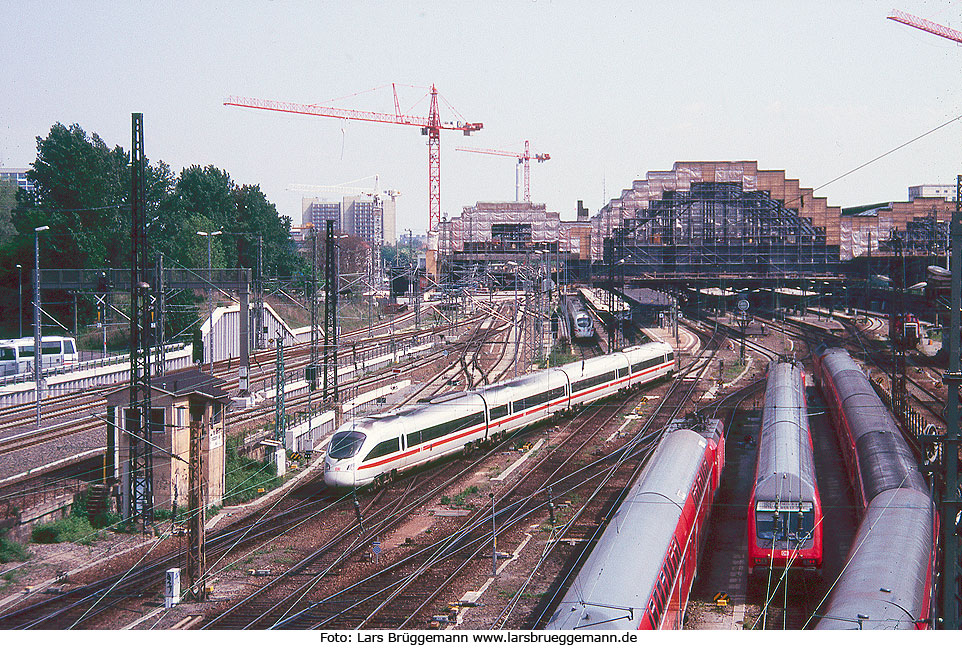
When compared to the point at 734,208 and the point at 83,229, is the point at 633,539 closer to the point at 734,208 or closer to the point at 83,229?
the point at 83,229

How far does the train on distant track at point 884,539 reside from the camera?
361 inches

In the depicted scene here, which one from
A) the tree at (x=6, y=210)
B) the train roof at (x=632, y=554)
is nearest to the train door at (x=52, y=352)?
the tree at (x=6, y=210)

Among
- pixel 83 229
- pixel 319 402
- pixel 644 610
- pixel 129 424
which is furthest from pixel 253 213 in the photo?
pixel 644 610

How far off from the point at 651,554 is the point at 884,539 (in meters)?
3.35

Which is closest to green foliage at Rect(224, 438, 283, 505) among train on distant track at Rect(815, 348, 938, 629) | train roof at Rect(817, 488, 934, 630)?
train on distant track at Rect(815, 348, 938, 629)

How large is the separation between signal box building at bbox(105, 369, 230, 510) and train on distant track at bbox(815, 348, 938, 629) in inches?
504

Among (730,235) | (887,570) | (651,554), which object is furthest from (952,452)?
(730,235)

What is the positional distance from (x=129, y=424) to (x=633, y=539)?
11678mm

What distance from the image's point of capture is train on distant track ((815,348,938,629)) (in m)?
9.18

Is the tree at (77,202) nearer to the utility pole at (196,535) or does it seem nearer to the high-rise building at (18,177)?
the high-rise building at (18,177)

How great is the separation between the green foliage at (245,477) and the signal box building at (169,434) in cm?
71

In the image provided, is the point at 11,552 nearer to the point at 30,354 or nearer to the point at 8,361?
the point at 8,361

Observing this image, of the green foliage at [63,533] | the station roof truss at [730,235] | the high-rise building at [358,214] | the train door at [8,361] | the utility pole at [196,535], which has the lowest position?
the green foliage at [63,533]

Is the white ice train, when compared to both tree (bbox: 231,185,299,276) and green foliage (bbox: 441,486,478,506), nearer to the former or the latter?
green foliage (bbox: 441,486,478,506)
